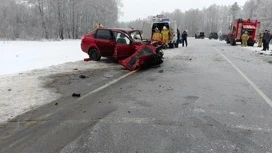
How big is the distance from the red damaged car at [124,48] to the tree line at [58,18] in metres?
41.9

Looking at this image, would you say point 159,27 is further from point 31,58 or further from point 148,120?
point 148,120

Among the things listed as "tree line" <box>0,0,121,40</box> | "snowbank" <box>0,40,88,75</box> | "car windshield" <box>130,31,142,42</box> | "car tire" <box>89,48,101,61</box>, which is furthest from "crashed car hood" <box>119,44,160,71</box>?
"tree line" <box>0,0,121,40</box>

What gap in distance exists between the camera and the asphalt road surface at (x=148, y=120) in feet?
14.3

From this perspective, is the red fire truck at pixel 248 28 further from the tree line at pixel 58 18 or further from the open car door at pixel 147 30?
the tree line at pixel 58 18

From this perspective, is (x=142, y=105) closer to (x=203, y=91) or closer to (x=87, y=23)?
(x=203, y=91)

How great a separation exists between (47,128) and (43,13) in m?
56.7

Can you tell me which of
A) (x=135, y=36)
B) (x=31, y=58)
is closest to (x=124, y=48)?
(x=135, y=36)

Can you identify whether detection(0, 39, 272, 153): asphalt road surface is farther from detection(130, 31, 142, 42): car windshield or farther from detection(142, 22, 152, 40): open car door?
detection(142, 22, 152, 40): open car door

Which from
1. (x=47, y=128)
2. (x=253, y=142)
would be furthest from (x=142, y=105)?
(x=253, y=142)

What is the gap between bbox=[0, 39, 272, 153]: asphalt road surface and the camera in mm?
4355

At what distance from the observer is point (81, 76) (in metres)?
10.5

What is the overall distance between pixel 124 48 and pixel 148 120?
8.60 meters

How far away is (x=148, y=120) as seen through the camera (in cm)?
554

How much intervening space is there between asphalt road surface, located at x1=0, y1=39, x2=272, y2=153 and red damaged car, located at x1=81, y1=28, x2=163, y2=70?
138 inches
